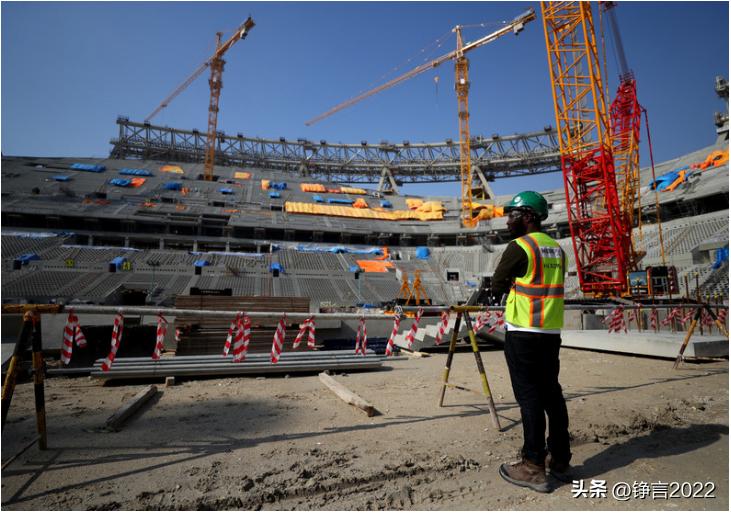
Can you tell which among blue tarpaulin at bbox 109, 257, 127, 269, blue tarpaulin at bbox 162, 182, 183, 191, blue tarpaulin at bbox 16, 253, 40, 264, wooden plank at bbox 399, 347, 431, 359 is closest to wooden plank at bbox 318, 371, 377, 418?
wooden plank at bbox 399, 347, 431, 359

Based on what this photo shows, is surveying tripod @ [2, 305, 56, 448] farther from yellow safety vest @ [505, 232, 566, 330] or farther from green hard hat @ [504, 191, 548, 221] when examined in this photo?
green hard hat @ [504, 191, 548, 221]

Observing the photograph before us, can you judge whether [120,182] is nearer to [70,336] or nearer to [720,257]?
[70,336]

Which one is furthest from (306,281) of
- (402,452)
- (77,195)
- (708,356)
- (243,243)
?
(77,195)

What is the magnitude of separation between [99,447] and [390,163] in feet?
219

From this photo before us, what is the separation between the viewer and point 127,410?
428cm

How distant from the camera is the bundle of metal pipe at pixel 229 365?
6.69m

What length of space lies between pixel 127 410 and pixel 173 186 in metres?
52.4

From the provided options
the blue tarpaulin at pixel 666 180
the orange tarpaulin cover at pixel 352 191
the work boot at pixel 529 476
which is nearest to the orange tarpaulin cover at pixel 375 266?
the orange tarpaulin cover at pixel 352 191

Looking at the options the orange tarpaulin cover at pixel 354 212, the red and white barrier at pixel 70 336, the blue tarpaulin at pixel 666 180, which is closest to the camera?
the red and white barrier at pixel 70 336

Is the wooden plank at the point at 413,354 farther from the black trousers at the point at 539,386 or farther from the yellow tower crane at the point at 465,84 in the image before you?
the yellow tower crane at the point at 465,84

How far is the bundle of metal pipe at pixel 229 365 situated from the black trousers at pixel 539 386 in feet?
18.0

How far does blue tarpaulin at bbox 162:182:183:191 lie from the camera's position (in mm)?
49341

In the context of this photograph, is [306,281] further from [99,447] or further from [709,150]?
[709,150]

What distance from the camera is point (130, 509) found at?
2.38 metres
